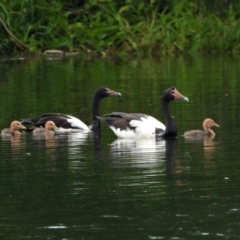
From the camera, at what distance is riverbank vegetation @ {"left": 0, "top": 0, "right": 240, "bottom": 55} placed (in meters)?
36.2

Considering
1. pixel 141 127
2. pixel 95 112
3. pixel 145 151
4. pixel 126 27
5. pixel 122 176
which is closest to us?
pixel 122 176

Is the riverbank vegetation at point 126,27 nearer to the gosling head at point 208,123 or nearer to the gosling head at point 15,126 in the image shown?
the gosling head at point 15,126

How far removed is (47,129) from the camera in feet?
60.1

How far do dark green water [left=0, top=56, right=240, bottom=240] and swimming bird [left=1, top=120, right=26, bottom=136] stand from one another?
199mm

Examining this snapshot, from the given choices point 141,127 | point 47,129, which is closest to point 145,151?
point 141,127

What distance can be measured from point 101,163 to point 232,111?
599 centimetres

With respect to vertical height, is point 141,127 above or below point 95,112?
below

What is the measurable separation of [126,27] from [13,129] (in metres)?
19.2

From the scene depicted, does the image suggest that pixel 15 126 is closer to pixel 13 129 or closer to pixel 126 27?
pixel 13 129

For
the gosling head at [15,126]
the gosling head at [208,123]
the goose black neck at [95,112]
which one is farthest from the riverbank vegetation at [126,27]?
the gosling head at [208,123]

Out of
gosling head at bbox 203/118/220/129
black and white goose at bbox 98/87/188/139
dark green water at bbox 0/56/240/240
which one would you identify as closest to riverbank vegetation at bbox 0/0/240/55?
dark green water at bbox 0/56/240/240

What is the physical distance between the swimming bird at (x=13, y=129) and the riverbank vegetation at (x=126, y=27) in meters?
18.2

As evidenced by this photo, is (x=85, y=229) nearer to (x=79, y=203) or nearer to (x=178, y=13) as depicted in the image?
(x=79, y=203)

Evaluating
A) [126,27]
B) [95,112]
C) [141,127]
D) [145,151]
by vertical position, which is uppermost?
[126,27]
